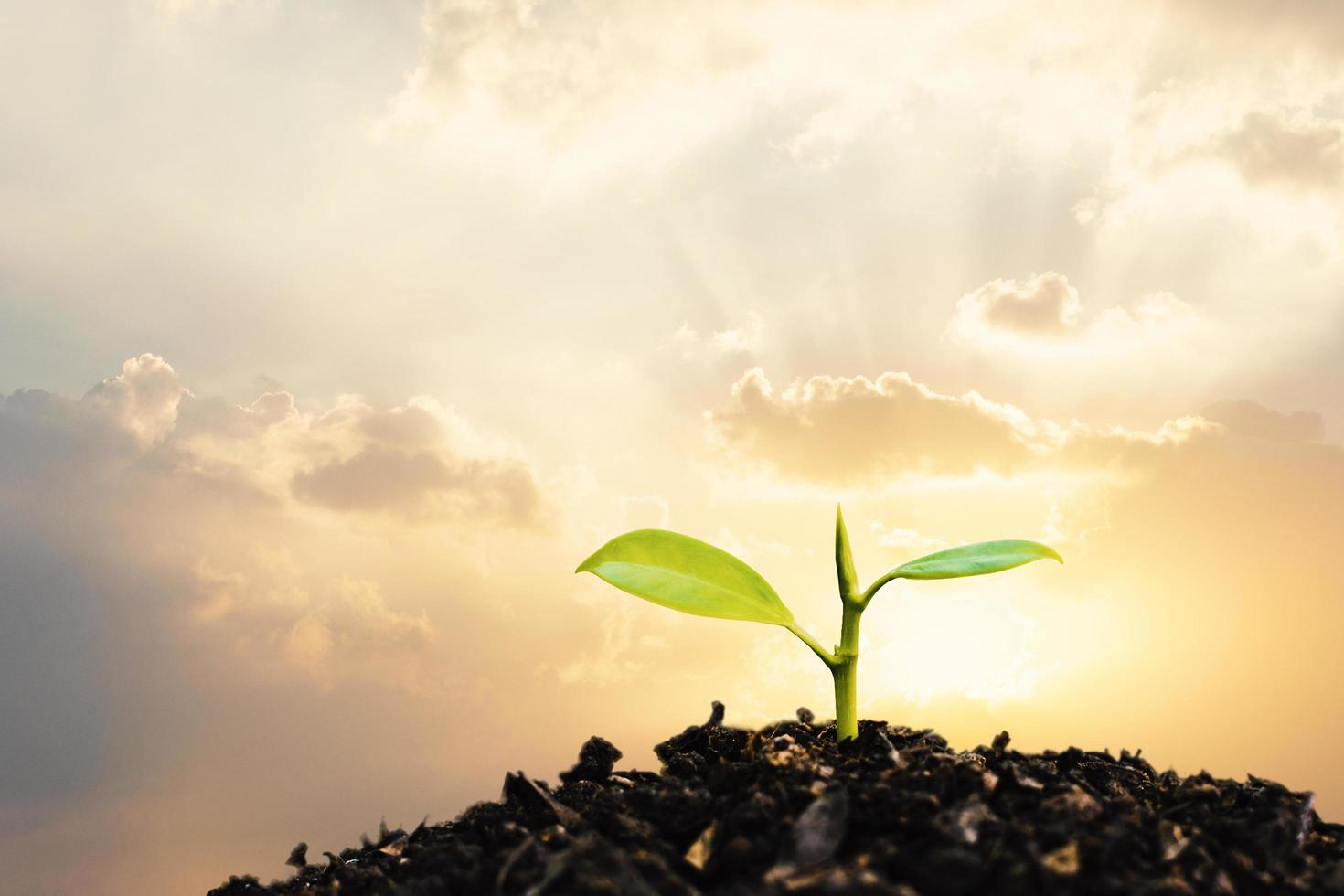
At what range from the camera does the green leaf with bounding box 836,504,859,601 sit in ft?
9.05

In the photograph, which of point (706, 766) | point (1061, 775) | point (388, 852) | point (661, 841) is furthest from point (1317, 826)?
point (388, 852)

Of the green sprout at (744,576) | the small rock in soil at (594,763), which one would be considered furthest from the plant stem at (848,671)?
the small rock in soil at (594,763)

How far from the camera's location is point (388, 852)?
2732mm

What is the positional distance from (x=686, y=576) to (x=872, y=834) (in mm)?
899

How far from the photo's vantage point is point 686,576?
2.72m

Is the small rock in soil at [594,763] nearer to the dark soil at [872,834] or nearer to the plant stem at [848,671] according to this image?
the dark soil at [872,834]

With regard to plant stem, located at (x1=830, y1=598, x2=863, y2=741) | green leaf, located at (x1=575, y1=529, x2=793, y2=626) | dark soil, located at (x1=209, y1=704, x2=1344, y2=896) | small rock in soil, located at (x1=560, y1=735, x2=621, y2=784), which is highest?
green leaf, located at (x1=575, y1=529, x2=793, y2=626)

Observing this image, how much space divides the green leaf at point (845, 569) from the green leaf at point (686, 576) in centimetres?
17

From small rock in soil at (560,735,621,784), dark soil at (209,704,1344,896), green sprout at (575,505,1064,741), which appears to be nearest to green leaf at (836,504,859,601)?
green sprout at (575,505,1064,741)

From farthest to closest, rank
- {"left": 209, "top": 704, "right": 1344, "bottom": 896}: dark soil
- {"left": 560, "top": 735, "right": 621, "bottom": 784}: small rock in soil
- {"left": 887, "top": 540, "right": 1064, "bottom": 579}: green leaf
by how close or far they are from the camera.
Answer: {"left": 560, "top": 735, "right": 621, "bottom": 784}: small rock in soil, {"left": 887, "top": 540, "right": 1064, "bottom": 579}: green leaf, {"left": 209, "top": 704, "right": 1344, "bottom": 896}: dark soil

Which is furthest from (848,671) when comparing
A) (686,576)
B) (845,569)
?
(686,576)

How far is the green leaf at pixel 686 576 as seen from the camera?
2645 mm

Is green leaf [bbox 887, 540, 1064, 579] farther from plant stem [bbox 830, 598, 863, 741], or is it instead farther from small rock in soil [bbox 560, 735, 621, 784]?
small rock in soil [bbox 560, 735, 621, 784]

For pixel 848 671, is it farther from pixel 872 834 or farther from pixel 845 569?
pixel 872 834
